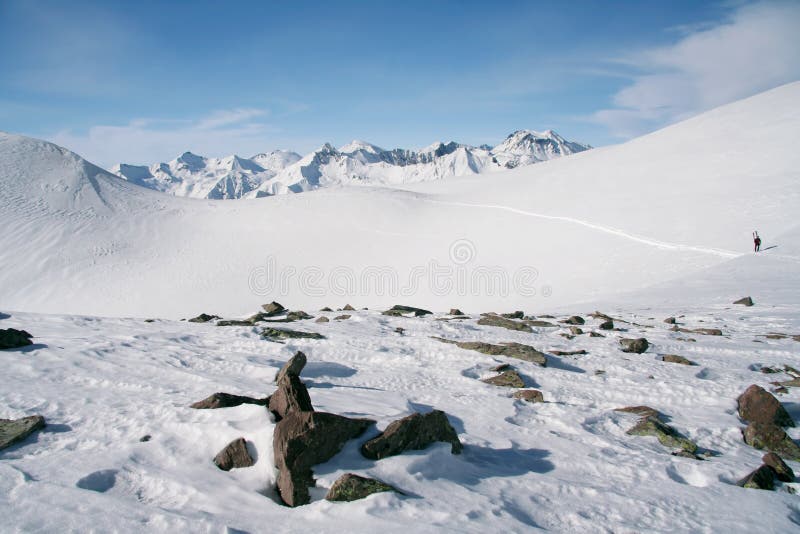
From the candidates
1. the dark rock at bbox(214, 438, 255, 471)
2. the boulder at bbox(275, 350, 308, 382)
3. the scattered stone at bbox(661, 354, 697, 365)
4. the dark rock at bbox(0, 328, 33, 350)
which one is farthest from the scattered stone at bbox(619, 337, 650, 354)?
the dark rock at bbox(0, 328, 33, 350)

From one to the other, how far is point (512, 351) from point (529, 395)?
8.07ft

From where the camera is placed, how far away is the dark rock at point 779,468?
17.8 ft

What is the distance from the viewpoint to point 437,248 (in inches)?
1428

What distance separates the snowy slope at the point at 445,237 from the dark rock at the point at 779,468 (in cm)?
1723

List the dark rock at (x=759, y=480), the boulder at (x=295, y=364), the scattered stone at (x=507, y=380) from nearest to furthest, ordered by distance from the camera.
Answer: the dark rock at (x=759, y=480) → the boulder at (x=295, y=364) → the scattered stone at (x=507, y=380)

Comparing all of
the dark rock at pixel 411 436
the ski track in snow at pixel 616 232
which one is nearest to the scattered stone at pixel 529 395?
the dark rock at pixel 411 436

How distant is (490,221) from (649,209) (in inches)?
491

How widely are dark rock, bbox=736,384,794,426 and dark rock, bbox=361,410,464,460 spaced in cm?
502

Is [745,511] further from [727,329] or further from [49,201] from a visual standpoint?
[49,201]

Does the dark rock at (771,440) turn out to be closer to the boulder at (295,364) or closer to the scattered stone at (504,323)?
the scattered stone at (504,323)

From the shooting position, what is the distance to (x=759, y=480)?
515cm

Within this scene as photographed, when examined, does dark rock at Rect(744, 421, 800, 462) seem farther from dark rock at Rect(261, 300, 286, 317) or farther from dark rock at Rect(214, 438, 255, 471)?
dark rock at Rect(261, 300, 286, 317)

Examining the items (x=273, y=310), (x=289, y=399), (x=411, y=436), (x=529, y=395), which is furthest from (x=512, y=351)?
(x=273, y=310)

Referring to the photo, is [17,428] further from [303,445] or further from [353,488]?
[353,488]
